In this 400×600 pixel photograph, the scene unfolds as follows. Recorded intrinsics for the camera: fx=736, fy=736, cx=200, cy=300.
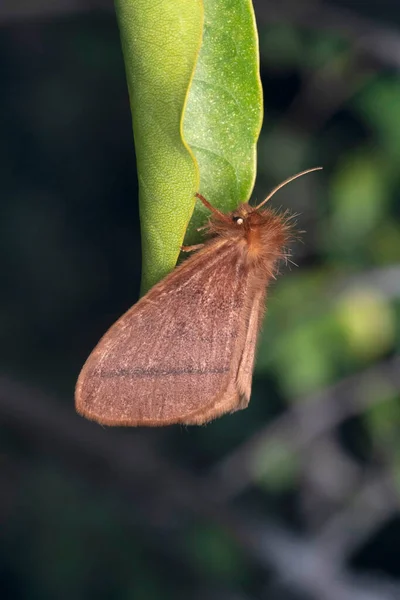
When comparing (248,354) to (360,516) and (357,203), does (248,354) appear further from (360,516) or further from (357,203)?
(360,516)

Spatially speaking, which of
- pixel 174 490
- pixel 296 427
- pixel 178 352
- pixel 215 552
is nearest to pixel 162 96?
pixel 178 352

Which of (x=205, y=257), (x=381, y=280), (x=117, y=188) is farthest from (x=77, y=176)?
(x=205, y=257)

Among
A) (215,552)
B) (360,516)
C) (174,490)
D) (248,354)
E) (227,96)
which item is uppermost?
(227,96)

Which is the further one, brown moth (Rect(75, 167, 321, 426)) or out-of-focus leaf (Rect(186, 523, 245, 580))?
out-of-focus leaf (Rect(186, 523, 245, 580))

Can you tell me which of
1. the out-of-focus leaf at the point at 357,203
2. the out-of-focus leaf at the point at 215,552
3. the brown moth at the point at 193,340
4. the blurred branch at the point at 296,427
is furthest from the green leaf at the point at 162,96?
the out-of-focus leaf at the point at 215,552

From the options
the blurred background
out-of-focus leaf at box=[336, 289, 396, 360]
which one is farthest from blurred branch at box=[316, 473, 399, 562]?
out-of-focus leaf at box=[336, 289, 396, 360]

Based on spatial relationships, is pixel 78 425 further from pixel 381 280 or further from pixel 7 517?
pixel 381 280

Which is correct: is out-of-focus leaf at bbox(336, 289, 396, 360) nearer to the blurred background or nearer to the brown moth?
the blurred background
